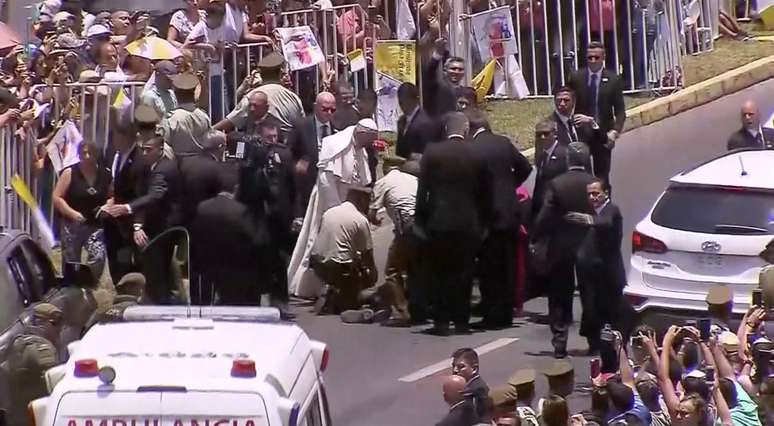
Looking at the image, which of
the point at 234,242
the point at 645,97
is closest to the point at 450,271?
the point at 234,242

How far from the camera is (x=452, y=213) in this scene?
1377cm

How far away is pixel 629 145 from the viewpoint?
21.2 metres

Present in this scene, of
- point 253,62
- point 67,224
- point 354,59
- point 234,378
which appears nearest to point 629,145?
point 354,59

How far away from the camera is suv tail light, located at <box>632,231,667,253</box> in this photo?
1355cm

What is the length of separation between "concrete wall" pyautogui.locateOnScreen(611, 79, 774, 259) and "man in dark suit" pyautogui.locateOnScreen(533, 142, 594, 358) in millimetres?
3956

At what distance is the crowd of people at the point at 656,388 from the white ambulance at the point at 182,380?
1.55m

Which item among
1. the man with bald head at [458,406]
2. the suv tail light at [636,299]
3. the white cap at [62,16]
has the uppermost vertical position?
the white cap at [62,16]

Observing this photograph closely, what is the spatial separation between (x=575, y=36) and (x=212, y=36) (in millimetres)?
6666

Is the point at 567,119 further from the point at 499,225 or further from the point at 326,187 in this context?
the point at 326,187

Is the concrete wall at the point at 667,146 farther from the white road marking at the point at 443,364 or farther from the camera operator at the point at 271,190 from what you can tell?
the camera operator at the point at 271,190

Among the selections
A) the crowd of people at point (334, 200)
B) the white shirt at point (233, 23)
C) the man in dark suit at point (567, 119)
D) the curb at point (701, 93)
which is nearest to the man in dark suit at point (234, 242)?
the crowd of people at point (334, 200)

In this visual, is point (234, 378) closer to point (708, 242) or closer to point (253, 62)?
point (708, 242)

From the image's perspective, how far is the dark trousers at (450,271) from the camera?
45.6ft

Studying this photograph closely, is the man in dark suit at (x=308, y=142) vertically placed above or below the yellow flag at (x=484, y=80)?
below
